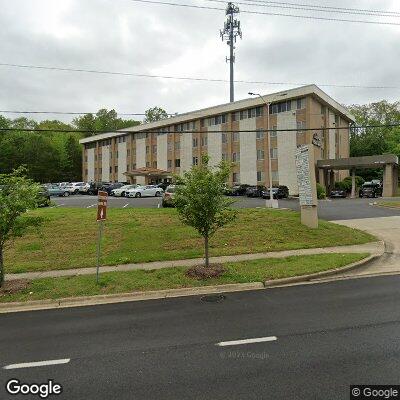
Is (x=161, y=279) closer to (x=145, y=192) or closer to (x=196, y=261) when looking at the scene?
(x=196, y=261)

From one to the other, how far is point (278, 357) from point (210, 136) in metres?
54.7

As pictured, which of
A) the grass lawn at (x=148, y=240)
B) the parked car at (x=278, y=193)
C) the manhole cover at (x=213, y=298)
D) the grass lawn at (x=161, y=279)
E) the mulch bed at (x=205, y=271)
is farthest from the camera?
the parked car at (x=278, y=193)

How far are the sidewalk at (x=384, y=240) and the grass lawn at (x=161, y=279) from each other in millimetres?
604

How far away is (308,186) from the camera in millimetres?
16984

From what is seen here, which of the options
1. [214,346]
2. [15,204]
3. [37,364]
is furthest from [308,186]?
[37,364]

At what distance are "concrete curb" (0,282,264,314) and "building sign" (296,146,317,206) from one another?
336 inches

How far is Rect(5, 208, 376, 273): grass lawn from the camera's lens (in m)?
12.3

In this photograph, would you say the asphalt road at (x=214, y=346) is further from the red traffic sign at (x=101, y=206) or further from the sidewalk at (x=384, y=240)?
the red traffic sign at (x=101, y=206)

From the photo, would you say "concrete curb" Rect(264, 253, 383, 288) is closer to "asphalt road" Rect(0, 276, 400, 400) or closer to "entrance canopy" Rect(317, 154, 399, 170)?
"asphalt road" Rect(0, 276, 400, 400)

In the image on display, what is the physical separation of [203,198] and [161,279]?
98.8 inches

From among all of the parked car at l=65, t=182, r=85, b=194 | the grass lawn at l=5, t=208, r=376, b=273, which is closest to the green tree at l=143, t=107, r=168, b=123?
the parked car at l=65, t=182, r=85, b=194

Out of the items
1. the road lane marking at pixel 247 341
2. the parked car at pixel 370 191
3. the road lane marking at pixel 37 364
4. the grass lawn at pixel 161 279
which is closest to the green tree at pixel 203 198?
the grass lawn at pixel 161 279

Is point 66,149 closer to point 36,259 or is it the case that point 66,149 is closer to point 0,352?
point 36,259

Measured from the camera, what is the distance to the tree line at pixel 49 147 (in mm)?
76250
